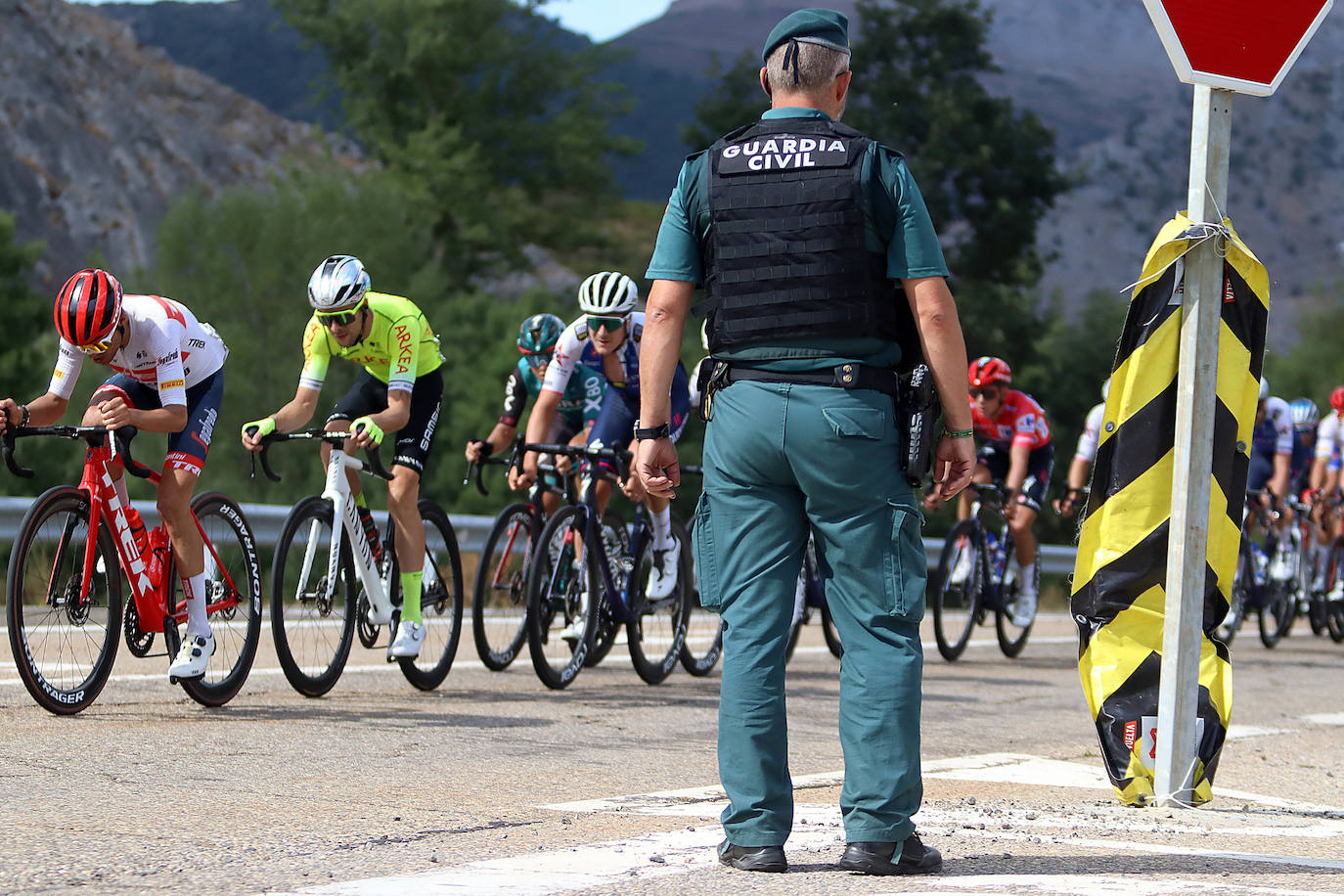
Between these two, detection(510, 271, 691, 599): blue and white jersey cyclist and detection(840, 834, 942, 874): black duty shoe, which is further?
detection(510, 271, 691, 599): blue and white jersey cyclist

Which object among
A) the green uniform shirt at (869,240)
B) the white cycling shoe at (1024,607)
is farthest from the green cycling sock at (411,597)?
the white cycling shoe at (1024,607)

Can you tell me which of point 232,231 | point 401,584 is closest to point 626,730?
point 401,584

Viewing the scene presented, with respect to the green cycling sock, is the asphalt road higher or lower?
lower

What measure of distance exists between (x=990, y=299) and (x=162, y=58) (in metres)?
46.7

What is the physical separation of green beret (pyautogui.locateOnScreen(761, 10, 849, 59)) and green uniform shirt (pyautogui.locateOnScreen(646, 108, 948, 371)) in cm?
18

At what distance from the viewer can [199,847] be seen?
4336 mm

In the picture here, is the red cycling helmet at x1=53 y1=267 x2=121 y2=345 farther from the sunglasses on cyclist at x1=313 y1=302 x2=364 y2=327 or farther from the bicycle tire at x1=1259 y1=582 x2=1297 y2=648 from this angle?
the bicycle tire at x1=1259 y1=582 x2=1297 y2=648

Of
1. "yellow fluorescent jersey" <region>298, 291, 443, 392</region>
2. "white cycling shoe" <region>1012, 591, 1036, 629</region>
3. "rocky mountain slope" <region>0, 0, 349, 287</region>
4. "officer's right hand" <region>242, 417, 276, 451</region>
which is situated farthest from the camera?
"rocky mountain slope" <region>0, 0, 349, 287</region>

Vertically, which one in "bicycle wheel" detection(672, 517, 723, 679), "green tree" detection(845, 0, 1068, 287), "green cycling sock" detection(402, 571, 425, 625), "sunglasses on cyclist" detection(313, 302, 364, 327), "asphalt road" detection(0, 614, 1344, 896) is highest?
"green tree" detection(845, 0, 1068, 287)

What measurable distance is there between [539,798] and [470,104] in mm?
58543

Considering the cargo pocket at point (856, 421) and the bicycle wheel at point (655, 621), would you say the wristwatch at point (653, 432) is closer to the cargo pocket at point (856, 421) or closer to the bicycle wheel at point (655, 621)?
the cargo pocket at point (856, 421)

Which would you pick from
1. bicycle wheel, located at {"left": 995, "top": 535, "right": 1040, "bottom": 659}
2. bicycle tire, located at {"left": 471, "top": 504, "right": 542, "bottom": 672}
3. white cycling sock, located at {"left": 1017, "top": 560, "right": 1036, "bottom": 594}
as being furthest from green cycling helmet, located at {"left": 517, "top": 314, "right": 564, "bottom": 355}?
white cycling sock, located at {"left": 1017, "top": 560, "right": 1036, "bottom": 594}

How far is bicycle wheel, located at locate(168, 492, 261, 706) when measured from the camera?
24.2 ft

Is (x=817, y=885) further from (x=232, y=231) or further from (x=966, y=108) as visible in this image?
(x=232, y=231)
